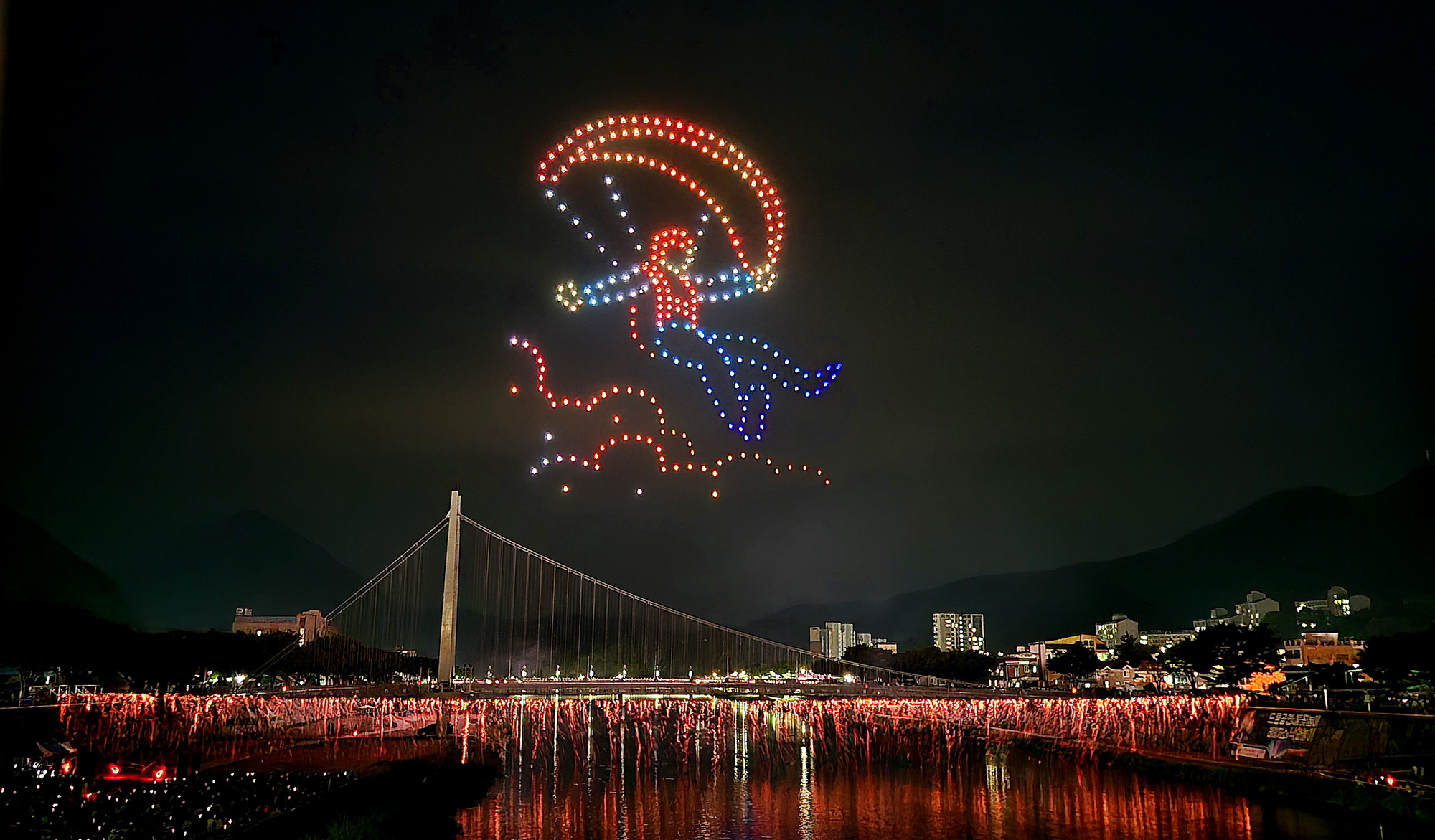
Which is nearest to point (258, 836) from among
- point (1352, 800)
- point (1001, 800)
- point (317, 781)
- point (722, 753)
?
point (317, 781)

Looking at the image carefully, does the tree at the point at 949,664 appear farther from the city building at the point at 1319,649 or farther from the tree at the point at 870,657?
the city building at the point at 1319,649

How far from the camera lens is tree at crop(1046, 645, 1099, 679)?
81500 millimetres

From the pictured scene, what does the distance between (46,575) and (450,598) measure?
59.6 m

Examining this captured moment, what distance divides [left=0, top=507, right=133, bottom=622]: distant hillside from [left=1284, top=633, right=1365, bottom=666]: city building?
98.7 m

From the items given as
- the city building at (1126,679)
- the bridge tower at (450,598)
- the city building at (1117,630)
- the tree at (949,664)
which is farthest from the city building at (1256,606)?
the bridge tower at (450,598)

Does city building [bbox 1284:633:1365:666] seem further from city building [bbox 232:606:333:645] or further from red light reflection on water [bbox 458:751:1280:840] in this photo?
city building [bbox 232:606:333:645]

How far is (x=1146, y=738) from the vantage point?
32.4 meters

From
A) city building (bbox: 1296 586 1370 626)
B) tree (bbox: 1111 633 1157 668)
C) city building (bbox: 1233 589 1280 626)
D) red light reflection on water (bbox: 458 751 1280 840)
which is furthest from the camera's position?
city building (bbox: 1233 589 1280 626)

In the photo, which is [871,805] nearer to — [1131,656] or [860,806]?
[860,806]

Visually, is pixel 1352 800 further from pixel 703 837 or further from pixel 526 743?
pixel 526 743

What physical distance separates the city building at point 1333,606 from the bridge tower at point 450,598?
453 ft

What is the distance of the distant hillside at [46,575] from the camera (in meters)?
57.2

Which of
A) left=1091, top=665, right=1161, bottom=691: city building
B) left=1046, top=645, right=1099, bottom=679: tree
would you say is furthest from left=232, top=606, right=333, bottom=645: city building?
left=1091, top=665, right=1161, bottom=691: city building

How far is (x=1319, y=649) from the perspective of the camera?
10125 cm
